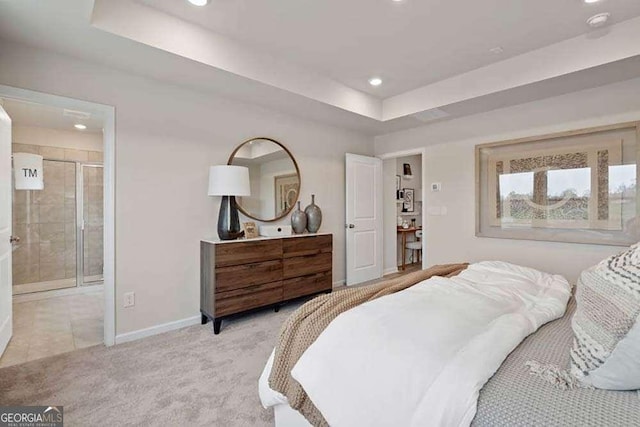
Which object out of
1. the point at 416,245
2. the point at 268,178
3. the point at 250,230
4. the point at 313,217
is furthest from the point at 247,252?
the point at 416,245

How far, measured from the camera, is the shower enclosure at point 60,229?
4.12m

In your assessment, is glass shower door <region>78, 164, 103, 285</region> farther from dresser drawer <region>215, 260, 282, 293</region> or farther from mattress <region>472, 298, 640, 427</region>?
mattress <region>472, 298, 640, 427</region>

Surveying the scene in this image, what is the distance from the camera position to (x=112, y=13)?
2.11 m

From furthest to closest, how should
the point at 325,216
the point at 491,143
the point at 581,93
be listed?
the point at 325,216
the point at 491,143
the point at 581,93

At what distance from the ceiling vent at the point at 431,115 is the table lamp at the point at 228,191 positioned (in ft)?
7.38

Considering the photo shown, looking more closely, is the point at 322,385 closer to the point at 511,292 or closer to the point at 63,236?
the point at 511,292

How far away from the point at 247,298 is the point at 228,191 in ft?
3.44

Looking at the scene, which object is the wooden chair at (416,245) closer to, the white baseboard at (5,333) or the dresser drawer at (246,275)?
the dresser drawer at (246,275)

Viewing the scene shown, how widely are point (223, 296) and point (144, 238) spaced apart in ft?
2.87

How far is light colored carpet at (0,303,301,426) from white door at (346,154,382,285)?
209 cm

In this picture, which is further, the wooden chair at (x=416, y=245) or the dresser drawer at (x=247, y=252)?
the wooden chair at (x=416, y=245)

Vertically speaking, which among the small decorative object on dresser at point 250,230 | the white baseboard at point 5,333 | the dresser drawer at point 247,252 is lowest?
the white baseboard at point 5,333

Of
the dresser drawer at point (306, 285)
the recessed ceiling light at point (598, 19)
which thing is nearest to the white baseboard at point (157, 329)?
the dresser drawer at point (306, 285)

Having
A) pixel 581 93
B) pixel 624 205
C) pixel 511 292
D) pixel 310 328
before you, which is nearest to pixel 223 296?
pixel 310 328
